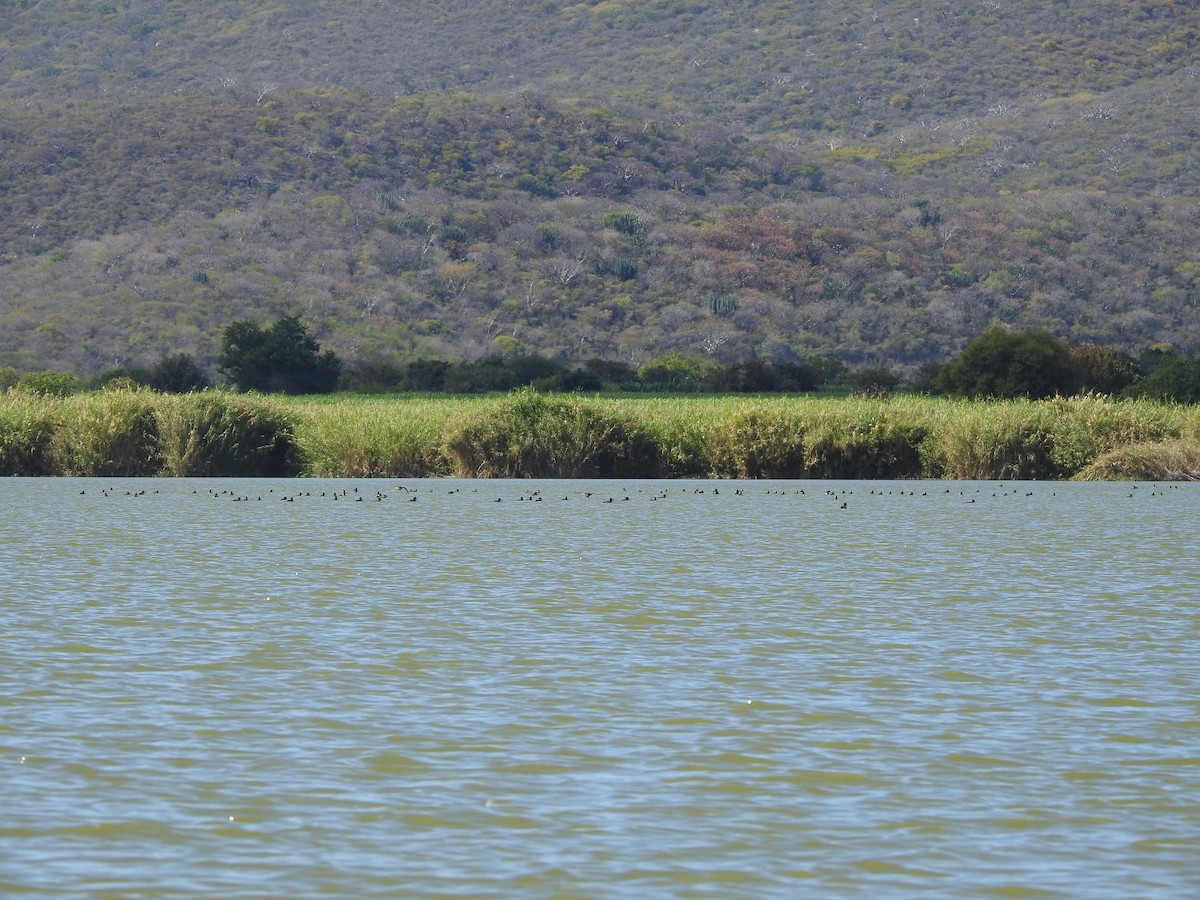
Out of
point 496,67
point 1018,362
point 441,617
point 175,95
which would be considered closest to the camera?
point 441,617

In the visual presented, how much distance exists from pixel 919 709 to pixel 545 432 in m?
27.4

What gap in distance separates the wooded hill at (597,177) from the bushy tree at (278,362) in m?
11.2

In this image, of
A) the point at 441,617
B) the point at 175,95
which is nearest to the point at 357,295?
the point at 175,95

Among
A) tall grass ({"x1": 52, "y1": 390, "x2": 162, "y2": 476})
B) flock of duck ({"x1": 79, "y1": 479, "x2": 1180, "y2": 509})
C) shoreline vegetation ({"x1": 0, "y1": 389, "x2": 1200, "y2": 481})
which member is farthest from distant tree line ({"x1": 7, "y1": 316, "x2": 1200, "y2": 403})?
flock of duck ({"x1": 79, "y1": 479, "x2": 1180, "y2": 509})

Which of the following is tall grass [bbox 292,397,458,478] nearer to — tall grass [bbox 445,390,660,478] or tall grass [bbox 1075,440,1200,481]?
tall grass [bbox 445,390,660,478]

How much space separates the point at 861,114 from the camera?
110062 millimetres

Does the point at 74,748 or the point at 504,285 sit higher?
the point at 504,285

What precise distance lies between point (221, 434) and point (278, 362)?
25.1 meters

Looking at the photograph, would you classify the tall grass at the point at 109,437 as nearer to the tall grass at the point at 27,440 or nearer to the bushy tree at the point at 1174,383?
the tall grass at the point at 27,440

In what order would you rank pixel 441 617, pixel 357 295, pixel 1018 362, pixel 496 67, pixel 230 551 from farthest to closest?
pixel 496 67, pixel 357 295, pixel 1018 362, pixel 230 551, pixel 441 617

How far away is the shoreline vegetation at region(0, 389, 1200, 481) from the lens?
3616 centimetres

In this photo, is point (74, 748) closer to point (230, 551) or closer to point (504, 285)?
point (230, 551)

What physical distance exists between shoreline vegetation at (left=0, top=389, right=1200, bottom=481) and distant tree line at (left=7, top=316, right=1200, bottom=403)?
12.0m

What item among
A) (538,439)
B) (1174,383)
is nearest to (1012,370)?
(1174,383)
